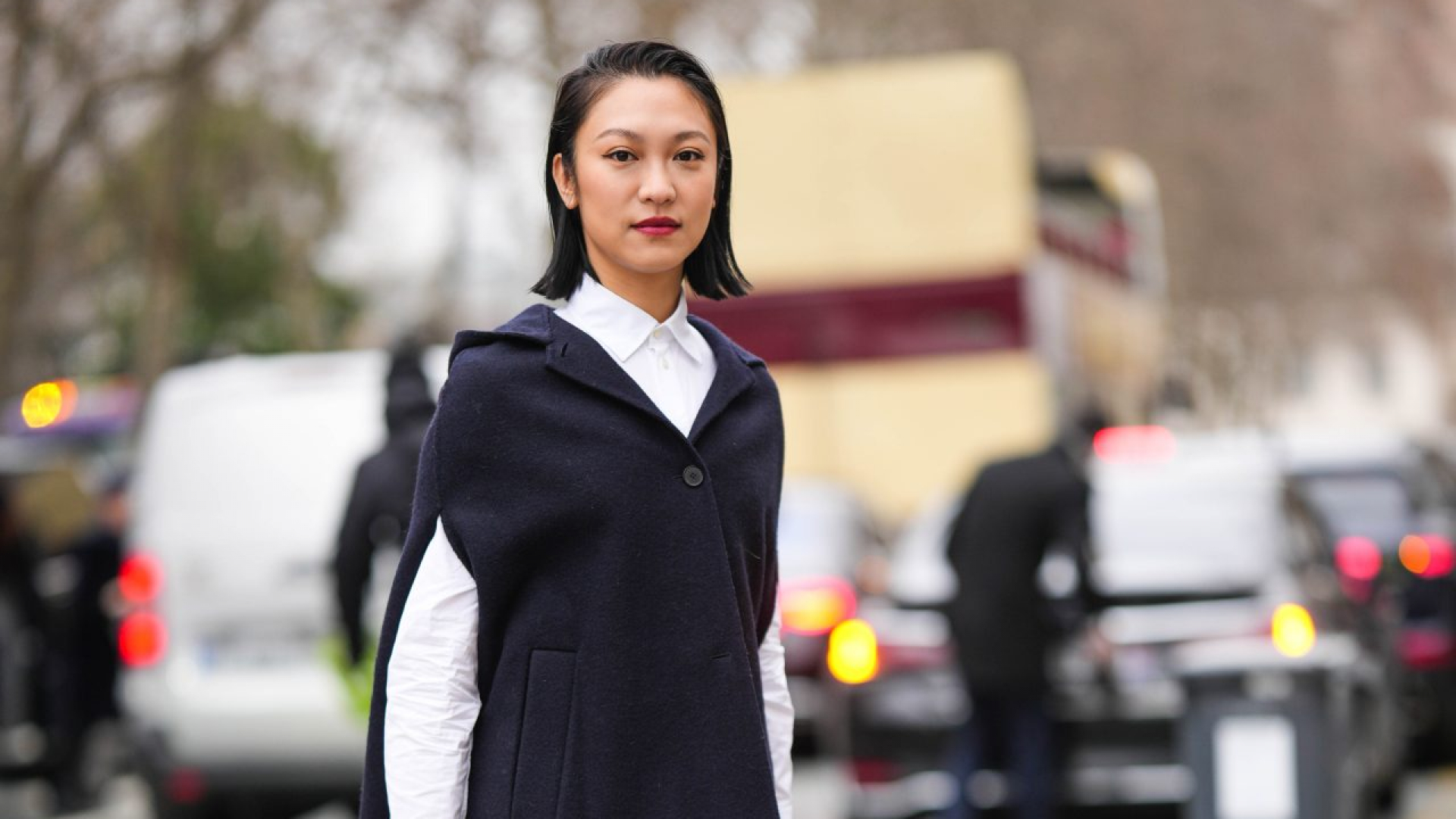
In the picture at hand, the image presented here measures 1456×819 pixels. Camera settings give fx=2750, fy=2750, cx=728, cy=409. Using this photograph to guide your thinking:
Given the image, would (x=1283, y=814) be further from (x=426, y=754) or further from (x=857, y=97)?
(x=857, y=97)

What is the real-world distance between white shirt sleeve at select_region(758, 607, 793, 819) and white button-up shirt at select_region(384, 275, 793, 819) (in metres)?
0.05

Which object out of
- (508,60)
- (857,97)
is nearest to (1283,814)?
(857,97)

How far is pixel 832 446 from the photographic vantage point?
18.8m

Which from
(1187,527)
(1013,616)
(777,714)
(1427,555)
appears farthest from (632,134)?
(1427,555)

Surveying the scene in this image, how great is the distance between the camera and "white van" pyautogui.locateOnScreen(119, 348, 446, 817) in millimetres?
9969

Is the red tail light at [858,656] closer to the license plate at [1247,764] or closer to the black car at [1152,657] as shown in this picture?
the black car at [1152,657]

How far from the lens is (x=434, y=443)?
340 centimetres

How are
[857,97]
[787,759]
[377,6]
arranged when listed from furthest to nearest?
[377,6]
[857,97]
[787,759]

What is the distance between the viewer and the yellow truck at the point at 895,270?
17.9 m

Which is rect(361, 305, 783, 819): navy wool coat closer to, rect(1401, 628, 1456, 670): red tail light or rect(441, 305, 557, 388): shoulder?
rect(441, 305, 557, 388): shoulder

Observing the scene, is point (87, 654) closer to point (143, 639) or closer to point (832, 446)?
point (143, 639)

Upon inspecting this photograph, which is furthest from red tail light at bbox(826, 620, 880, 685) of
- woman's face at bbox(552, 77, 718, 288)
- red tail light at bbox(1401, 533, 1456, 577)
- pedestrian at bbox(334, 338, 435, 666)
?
woman's face at bbox(552, 77, 718, 288)

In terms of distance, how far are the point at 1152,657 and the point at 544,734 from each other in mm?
6441

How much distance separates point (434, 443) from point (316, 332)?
39.6 m
